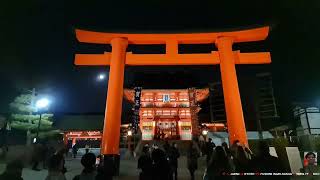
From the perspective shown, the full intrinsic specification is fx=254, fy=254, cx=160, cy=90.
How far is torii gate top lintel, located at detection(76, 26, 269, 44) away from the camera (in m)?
11.7

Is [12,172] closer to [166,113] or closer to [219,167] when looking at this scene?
[219,167]

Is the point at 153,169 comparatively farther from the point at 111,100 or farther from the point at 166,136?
the point at 166,136

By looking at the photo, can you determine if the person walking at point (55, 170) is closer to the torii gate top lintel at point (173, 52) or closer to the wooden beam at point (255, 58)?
the torii gate top lintel at point (173, 52)

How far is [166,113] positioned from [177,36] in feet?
45.1

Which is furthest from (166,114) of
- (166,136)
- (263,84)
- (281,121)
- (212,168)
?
(212,168)

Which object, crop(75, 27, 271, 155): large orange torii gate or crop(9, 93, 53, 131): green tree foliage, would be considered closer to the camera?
crop(75, 27, 271, 155): large orange torii gate

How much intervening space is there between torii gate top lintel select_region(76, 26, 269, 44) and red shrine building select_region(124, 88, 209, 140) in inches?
477

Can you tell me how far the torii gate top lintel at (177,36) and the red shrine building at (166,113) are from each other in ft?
39.8

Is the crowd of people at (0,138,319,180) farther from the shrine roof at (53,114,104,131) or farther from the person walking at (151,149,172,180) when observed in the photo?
the shrine roof at (53,114,104,131)

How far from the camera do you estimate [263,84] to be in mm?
17828

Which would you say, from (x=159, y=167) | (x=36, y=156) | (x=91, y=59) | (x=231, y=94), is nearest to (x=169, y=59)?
(x=231, y=94)

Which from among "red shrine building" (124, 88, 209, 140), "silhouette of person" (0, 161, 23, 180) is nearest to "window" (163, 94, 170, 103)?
"red shrine building" (124, 88, 209, 140)

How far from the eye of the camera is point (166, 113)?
24781 mm

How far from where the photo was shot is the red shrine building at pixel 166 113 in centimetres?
2425
